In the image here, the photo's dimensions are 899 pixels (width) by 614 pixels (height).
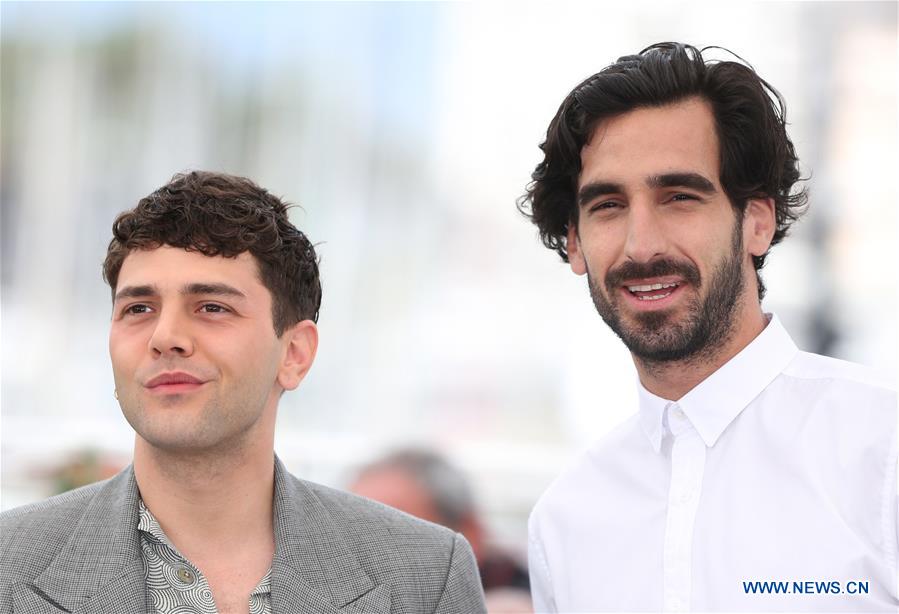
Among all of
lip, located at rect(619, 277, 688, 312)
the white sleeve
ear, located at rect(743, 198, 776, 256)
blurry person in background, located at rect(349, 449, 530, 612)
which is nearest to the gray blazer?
the white sleeve

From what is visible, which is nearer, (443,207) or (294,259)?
(294,259)

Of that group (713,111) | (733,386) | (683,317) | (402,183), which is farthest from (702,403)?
(402,183)

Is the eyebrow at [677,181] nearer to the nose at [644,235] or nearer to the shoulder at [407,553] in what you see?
the nose at [644,235]

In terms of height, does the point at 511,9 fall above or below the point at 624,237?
above

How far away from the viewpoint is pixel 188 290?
2.56 metres

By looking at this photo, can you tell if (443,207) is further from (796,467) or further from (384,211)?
(796,467)

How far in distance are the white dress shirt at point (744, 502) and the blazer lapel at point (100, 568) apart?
1034 mm

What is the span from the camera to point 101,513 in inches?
101

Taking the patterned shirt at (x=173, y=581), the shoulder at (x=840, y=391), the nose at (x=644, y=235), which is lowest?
the patterned shirt at (x=173, y=581)

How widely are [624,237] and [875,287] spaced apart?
595 centimetres

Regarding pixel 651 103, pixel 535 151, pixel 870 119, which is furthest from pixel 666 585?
pixel 870 119

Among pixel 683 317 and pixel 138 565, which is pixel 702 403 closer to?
pixel 683 317

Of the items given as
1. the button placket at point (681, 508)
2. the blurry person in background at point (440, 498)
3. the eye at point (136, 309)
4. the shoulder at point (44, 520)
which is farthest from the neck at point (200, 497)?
the blurry person in background at point (440, 498)

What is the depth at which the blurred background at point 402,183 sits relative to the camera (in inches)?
307
